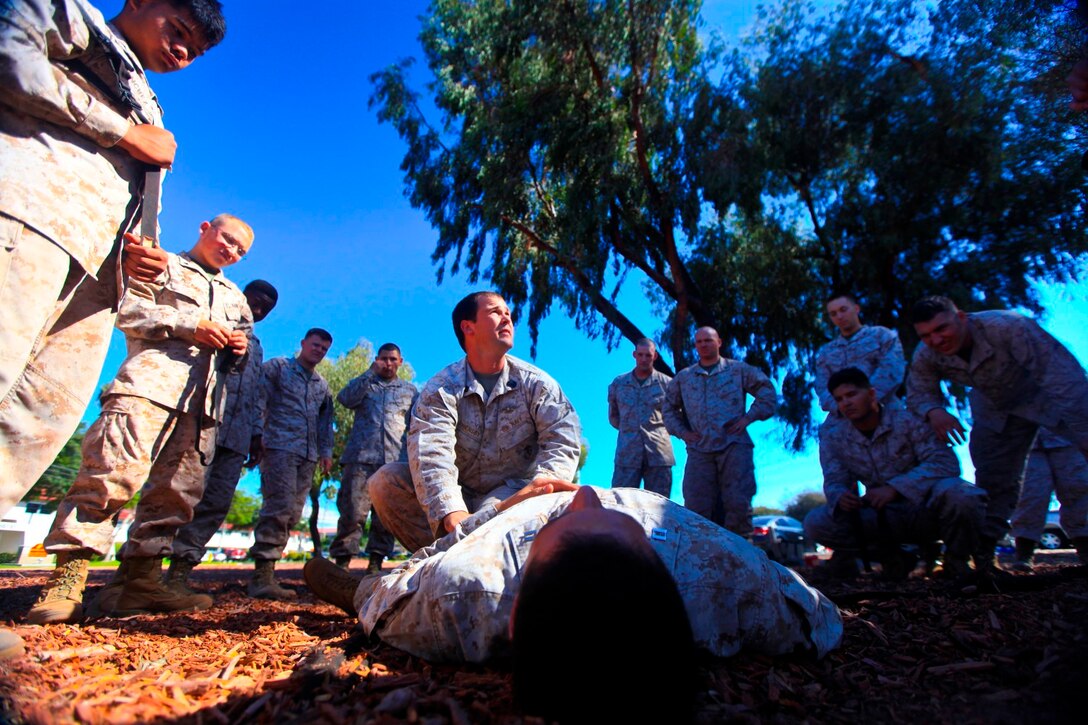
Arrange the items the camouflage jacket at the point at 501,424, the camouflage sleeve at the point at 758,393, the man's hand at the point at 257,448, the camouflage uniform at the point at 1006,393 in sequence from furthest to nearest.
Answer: the camouflage sleeve at the point at 758,393, the man's hand at the point at 257,448, the camouflage uniform at the point at 1006,393, the camouflage jacket at the point at 501,424

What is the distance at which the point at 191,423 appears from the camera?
3.11 metres

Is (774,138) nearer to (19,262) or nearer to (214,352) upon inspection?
(214,352)

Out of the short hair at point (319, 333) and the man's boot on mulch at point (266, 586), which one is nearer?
the man's boot on mulch at point (266, 586)

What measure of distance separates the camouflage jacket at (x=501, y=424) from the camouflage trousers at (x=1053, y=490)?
3612mm

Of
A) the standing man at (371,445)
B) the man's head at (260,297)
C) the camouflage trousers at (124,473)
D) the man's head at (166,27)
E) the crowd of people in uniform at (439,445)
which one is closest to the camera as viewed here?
the crowd of people in uniform at (439,445)

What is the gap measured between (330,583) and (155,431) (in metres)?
1.19

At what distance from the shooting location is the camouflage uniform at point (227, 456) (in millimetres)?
4020

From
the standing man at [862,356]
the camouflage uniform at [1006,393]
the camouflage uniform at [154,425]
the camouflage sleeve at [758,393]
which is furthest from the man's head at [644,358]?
the camouflage uniform at [154,425]

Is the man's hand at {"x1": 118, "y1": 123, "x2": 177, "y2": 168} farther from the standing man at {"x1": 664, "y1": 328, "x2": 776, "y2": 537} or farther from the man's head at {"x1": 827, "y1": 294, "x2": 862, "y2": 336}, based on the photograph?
the man's head at {"x1": 827, "y1": 294, "x2": 862, "y2": 336}

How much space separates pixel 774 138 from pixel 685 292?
331 cm

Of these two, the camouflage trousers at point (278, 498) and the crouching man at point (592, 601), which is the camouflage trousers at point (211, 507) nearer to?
the camouflage trousers at point (278, 498)

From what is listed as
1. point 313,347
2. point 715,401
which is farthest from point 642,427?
point 313,347

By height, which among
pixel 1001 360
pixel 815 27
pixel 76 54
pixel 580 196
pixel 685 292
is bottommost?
pixel 1001 360

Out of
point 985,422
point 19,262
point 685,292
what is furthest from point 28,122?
point 685,292
